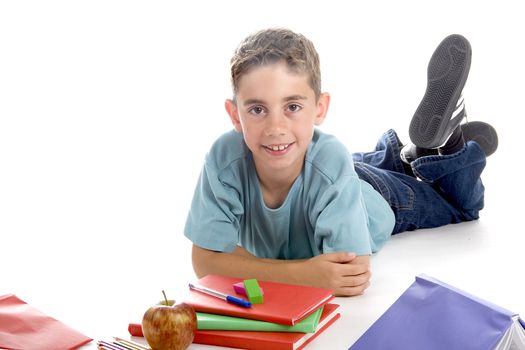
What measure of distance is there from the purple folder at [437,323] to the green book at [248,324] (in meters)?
0.11

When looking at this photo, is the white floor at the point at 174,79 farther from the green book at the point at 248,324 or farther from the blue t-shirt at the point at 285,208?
the green book at the point at 248,324

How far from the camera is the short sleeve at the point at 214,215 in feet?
6.75

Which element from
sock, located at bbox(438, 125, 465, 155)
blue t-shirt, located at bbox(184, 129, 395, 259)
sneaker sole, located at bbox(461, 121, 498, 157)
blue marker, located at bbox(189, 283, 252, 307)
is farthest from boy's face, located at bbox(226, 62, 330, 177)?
sneaker sole, located at bbox(461, 121, 498, 157)

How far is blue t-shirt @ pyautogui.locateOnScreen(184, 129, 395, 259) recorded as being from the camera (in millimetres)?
1992

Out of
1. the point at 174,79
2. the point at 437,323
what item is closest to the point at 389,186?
the point at 437,323

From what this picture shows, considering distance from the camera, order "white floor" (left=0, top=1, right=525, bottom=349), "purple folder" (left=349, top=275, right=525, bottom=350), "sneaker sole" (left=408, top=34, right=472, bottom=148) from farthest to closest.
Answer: "white floor" (left=0, top=1, right=525, bottom=349) → "sneaker sole" (left=408, top=34, right=472, bottom=148) → "purple folder" (left=349, top=275, right=525, bottom=350)

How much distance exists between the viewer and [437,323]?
1576 millimetres

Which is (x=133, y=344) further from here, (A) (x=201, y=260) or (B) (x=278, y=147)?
(B) (x=278, y=147)

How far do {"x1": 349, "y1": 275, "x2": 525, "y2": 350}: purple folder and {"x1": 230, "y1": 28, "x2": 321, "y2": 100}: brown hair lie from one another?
21.8 inches

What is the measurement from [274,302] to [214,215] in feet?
1.24

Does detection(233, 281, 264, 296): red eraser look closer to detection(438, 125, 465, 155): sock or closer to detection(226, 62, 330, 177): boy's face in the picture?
detection(226, 62, 330, 177): boy's face

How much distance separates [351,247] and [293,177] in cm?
24

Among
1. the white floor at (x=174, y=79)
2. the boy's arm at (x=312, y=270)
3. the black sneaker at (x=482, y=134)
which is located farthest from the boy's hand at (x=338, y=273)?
the white floor at (x=174, y=79)

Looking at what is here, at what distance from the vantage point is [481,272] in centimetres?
212
